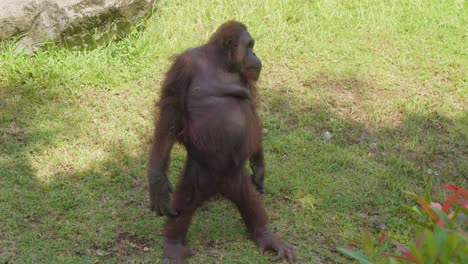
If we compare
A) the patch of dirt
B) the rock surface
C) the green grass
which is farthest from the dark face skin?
the rock surface

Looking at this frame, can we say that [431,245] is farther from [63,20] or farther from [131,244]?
[63,20]

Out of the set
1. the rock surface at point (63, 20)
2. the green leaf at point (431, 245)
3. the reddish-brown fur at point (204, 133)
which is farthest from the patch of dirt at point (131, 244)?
the rock surface at point (63, 20)

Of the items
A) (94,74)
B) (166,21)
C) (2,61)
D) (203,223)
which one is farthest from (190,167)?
(166,21)

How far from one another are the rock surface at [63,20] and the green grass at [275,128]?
0.12m

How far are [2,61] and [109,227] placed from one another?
2046 mm

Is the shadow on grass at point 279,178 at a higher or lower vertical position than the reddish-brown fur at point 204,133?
lower

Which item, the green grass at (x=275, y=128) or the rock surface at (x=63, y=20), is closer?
the green grass at (x=275, y=128)

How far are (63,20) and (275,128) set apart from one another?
197 cm

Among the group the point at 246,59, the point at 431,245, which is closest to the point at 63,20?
the point at 246,59

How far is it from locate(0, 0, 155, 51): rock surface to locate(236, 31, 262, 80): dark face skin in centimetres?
237

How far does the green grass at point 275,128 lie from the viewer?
145 inches

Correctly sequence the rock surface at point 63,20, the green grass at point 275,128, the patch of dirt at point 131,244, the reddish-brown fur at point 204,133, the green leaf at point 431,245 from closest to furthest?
the green leaf at point 431,245 → the reddish-brown fur at point 204,133 → the patch of dirt at point 131,244 → the green grass at point 275,128 → the rock surface at point 63,20

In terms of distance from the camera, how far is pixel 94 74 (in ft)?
16.8

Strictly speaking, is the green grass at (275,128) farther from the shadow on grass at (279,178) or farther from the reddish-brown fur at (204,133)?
the reddish-brown fur at (204,133)
